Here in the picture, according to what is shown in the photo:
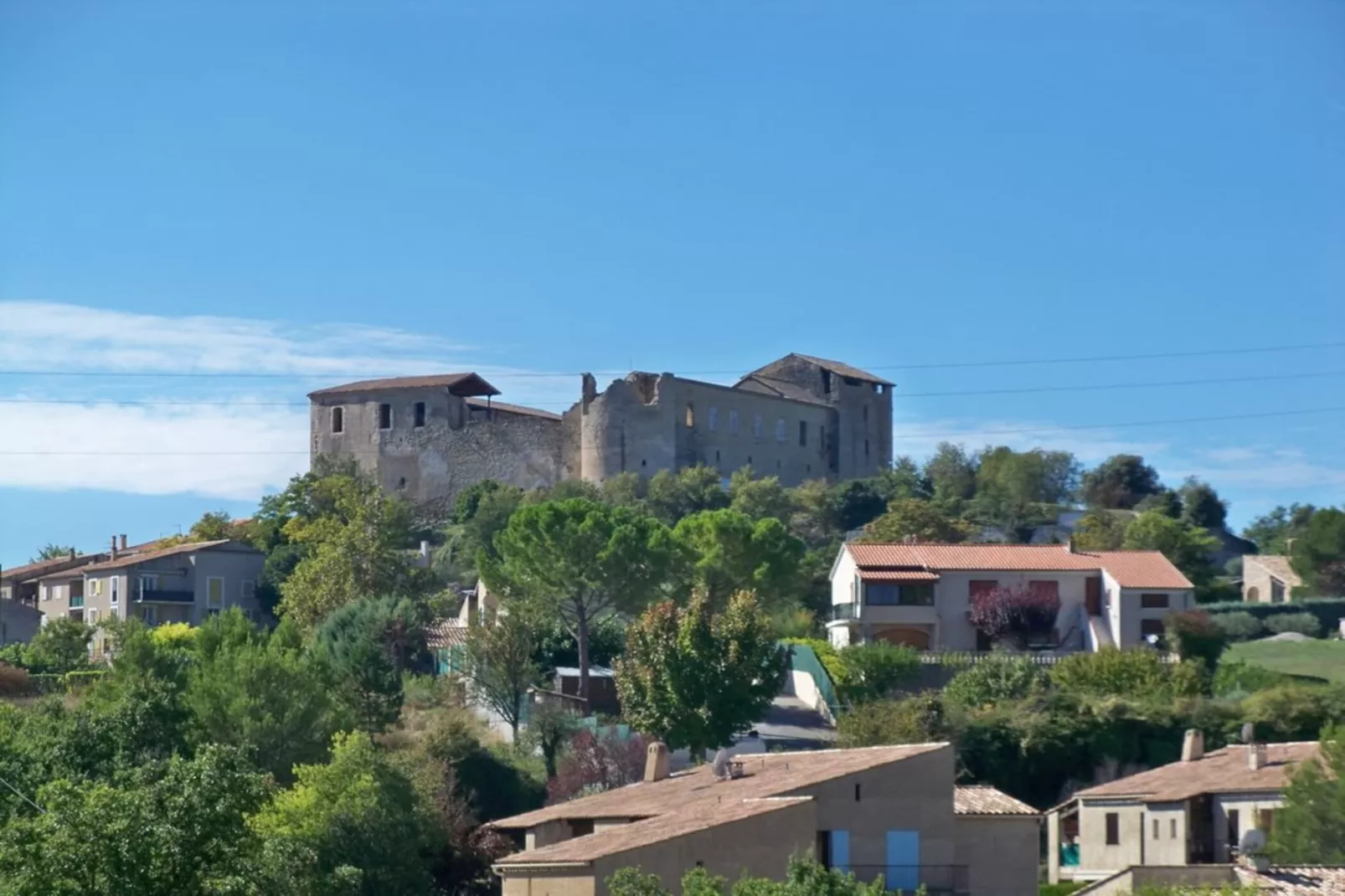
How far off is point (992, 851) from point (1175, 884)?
13.2ft

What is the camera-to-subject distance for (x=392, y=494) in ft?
329

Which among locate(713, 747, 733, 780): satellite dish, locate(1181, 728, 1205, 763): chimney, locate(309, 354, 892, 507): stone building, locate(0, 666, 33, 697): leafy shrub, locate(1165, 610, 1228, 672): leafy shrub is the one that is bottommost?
locate(1181, 728, 1205, 763): chimney

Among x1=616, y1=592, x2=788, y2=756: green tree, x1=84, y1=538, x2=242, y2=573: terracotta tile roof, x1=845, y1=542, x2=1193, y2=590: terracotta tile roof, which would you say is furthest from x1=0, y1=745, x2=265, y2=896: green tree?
x1=84, y1=538, x2=242, y2=573: terracotta tile roof

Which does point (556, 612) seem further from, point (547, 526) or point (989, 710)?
point (989, 710)

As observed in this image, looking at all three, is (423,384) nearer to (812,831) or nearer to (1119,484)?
(1119,484)

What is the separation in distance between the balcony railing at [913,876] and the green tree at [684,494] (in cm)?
5824

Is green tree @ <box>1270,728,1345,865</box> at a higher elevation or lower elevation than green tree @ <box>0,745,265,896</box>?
lower

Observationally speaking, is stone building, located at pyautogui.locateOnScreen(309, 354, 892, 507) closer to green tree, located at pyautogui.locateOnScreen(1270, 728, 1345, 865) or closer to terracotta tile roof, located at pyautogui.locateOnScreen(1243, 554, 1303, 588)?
terracotta tile roof, located at pyautogui.locateOnScreen(1243, 554, 1303, 588)

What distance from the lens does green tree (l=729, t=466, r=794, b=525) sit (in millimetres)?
88062

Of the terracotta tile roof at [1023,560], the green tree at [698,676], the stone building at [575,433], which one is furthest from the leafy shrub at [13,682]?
the stone building at [575,433]

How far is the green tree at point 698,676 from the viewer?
4762 centimetres

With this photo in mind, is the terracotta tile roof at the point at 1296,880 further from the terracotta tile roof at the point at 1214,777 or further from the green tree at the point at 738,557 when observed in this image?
the green tree at the point at 738,557

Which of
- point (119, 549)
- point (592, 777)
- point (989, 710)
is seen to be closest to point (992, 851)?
point (592, 777)

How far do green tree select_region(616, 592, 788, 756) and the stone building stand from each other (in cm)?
4788
